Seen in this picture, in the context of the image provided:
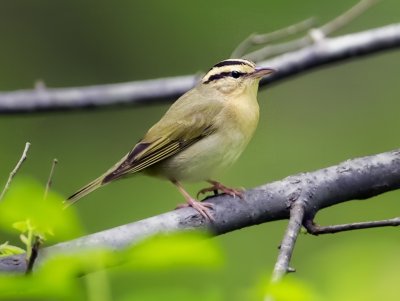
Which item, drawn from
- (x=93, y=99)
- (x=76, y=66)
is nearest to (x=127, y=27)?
(x=76, y=66)

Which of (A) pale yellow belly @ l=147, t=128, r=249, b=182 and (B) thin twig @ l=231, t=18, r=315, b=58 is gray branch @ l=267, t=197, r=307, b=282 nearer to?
(A) pale yellow belly @ l=147, t=128, r=249, b=182

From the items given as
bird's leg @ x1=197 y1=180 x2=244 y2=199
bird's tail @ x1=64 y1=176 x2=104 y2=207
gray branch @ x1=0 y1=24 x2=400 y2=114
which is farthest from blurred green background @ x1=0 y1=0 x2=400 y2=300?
bird's tail @ x1=64 y1=176 x2=104 y2=207

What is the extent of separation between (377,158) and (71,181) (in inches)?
246

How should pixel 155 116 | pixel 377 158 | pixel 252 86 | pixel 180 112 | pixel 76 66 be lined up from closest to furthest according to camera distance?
pixel 377 158
pixel 180 112
pixel 252 86
pixel 155 116
pixel 76 66

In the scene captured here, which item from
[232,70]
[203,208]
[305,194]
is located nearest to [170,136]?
[232,70]

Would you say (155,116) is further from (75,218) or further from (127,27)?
(75,218)

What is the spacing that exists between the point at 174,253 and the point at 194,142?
3.61 metres

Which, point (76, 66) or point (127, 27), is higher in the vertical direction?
point (127, 27)

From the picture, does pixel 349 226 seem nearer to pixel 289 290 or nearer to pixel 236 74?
pixel 289 290

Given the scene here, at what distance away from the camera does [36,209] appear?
1276mm

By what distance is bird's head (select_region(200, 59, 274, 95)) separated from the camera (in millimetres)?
5293

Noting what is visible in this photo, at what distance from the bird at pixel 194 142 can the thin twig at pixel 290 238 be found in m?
1.10

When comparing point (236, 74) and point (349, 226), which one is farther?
point (236, 74)

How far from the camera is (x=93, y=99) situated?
5539mm
